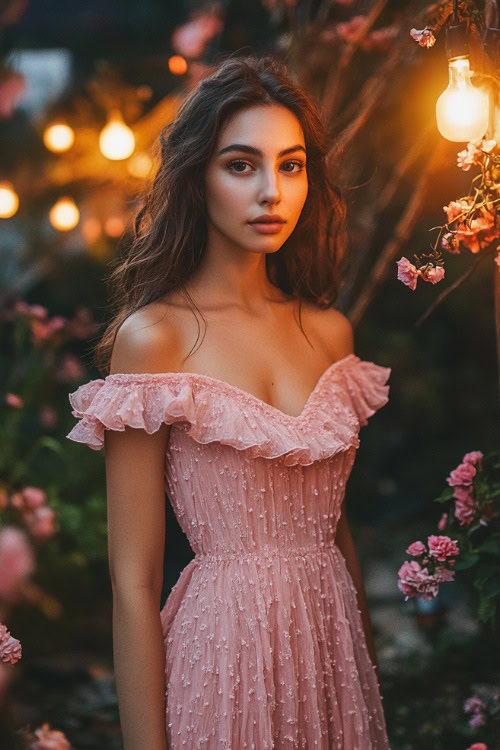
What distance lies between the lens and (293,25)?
336 centimetres

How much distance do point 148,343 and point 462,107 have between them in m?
0.68

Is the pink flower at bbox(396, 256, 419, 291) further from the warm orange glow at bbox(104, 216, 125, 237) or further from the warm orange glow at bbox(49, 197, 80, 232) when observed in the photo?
the warm orange glow at bbox(104, 216, 125, 237)

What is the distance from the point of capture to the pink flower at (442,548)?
1.84m

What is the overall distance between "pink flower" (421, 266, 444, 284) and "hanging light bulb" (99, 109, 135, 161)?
2915mm

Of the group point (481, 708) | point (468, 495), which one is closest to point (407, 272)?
point (468, 495)

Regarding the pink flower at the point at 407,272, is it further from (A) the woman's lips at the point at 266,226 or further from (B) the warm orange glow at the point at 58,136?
(B) the warm orange glow at the point at 58,136

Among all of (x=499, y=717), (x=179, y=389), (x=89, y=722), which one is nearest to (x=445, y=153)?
(x=179, y=389)

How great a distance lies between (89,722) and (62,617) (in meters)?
0.79

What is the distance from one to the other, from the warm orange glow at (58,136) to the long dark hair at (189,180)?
2.81m

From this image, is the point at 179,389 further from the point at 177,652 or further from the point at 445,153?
the point at 445,153

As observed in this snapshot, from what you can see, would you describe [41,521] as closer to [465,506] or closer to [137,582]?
[137,582]

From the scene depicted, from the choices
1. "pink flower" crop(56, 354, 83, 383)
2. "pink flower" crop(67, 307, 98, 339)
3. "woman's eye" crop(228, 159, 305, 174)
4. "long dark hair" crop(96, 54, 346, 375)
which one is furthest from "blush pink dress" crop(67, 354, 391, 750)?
"pink flower" crop(56, 354, 83, 383)

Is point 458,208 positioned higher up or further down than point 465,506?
higher up

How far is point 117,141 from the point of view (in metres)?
4.34
